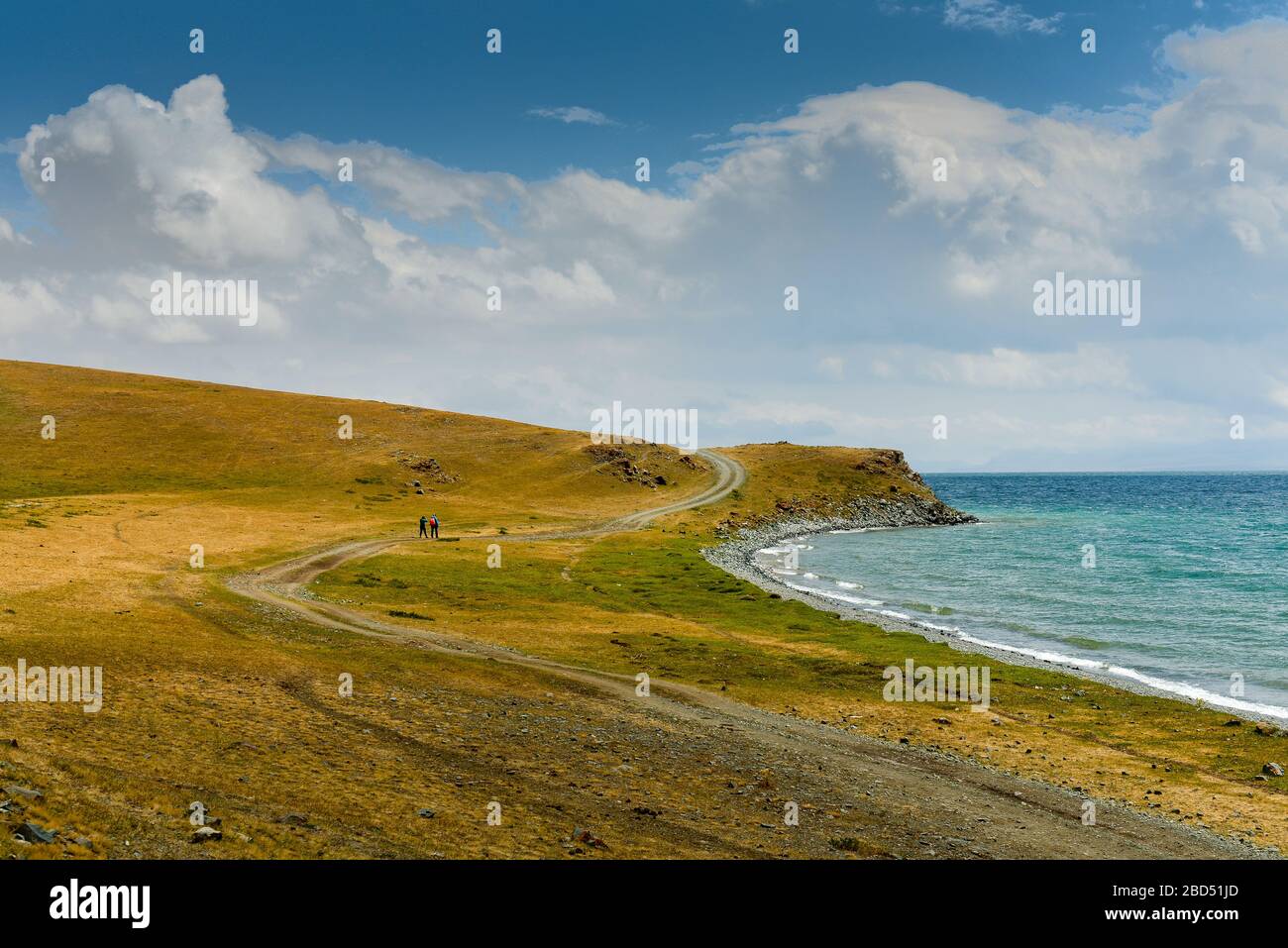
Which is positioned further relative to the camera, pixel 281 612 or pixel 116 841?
pixel 281 612

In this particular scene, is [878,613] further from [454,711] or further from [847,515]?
[847,515]

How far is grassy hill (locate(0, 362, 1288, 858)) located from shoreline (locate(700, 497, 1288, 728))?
10.3ft

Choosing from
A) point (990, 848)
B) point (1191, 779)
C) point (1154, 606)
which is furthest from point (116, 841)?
point (1154, 606)

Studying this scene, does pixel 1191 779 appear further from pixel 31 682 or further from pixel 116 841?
pixel 31 682

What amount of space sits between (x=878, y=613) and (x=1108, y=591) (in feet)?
81.2

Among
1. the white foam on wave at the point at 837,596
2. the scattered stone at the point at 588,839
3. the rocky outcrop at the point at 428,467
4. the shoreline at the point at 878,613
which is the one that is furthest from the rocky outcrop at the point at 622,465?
the scattered stone at the point at 588,839

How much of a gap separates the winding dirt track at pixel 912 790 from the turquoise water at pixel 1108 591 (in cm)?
2151

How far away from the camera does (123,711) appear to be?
27297 millimetres

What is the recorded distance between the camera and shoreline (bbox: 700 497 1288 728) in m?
46.5

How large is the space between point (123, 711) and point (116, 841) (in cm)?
1149

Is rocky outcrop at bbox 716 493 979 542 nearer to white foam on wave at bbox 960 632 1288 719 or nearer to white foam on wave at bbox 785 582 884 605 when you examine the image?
white foam on wave at bbox 785 582 884 605

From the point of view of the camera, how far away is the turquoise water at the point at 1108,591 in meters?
52.2

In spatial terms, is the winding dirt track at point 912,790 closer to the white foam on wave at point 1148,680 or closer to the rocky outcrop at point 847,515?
the white foam on wave at point 1148,680

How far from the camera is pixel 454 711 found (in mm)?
32406
